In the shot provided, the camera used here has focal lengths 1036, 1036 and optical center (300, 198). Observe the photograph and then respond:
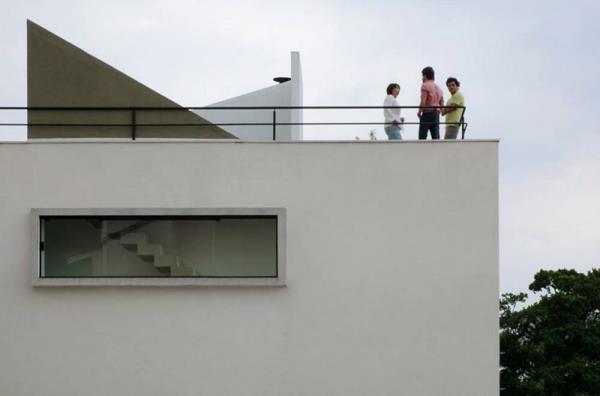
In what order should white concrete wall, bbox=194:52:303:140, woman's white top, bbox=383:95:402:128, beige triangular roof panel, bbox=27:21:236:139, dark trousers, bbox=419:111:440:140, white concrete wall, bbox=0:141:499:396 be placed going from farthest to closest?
white concrete wall, bbox=194:52:303:140 → beige triangular roof panel, bbox=27:21:236:139 → woman's white top, bbox=383:95:402:128 → dark trousers, bbox=419:111:440:140 → white concrete wall, bbox=0:141:499:396

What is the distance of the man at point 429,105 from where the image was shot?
14820 mm

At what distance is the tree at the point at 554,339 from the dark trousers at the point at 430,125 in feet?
38.3

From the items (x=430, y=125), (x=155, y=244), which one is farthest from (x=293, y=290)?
(x=430, y=125)

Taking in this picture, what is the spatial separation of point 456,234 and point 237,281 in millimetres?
3069

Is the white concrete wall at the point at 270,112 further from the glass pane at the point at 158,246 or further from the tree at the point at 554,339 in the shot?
the tree at the point at 554,339

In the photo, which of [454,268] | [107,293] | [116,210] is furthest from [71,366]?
[454,268]

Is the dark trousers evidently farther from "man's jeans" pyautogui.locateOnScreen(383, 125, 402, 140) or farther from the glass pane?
the glass pane

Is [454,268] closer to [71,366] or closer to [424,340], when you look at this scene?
[424,340]

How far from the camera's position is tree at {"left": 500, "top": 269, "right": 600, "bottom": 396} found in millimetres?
25344

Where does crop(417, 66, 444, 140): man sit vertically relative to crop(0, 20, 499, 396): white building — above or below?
above

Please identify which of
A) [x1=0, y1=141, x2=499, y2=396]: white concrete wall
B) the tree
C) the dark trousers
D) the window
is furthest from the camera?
the tree

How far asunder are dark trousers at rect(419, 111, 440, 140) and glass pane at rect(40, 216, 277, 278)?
249 centimetres

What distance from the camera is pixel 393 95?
49.5 ft

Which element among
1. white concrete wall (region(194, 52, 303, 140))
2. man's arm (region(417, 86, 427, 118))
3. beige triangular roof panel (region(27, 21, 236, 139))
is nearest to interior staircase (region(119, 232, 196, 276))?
beige triangular roof panel (region(27, 21, 236, 139))
